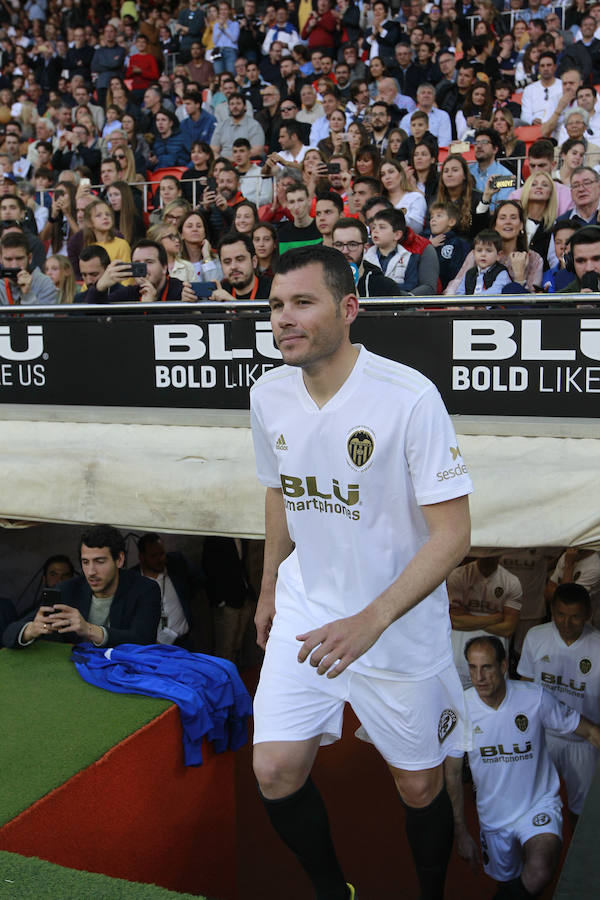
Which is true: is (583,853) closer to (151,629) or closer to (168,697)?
(168,697)

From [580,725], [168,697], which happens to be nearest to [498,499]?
[580,725]

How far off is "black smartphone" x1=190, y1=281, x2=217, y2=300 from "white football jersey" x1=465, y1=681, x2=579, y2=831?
3459 millimetres

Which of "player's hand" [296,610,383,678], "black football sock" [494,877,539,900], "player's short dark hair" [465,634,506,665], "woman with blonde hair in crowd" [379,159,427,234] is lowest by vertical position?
"black football sock" [494,877,539,900]

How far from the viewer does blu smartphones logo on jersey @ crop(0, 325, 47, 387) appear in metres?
6.07

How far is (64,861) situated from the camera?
151 inches

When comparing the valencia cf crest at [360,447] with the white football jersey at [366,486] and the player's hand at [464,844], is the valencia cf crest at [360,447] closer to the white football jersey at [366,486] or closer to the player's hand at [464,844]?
the white football jersey at [366,486]

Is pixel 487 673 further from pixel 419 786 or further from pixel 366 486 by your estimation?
pixel 366 486

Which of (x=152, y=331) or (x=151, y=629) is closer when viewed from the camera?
(x=151, y=629)

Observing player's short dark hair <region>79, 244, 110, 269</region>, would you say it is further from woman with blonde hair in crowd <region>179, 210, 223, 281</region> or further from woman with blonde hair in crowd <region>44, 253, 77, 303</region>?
woman with blonde hair in crowd <region>179, 210, 223, 281</region>

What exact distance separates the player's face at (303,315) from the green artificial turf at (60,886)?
1586 millimetres

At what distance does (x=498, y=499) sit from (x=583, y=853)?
2.65 metres

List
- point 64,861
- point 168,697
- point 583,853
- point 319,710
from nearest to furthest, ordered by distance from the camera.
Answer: point 583,853 < point 319,710 < point 64,861 < point 168,697

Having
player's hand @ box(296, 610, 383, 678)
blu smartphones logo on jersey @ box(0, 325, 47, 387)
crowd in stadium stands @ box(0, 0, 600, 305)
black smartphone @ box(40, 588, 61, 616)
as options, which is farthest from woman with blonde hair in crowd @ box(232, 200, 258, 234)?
player's hand @ box(296, 610, 383, 678)

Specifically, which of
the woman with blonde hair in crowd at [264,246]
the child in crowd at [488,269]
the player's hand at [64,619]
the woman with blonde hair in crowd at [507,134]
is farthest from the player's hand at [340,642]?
the woman with blonde hair in crowd at [507,134]
